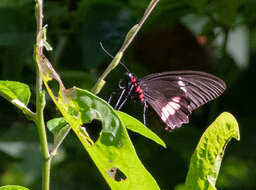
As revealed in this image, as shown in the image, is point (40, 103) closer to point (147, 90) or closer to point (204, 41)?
point (147, 90)

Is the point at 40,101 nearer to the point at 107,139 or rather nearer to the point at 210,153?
the point at 107,139

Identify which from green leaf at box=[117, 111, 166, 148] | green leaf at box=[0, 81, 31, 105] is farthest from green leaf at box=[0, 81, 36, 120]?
green leaf at box=[117, 111, 166, 148]

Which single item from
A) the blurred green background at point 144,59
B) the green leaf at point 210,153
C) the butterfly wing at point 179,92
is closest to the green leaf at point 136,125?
the green leaf at point 210,153

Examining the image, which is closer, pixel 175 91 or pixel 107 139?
pixel 107 139

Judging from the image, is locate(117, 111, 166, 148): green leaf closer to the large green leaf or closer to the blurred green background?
the large green leaf

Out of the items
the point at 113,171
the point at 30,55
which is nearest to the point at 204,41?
the point at 30,55

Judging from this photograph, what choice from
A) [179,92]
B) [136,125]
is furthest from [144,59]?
[136,125]
